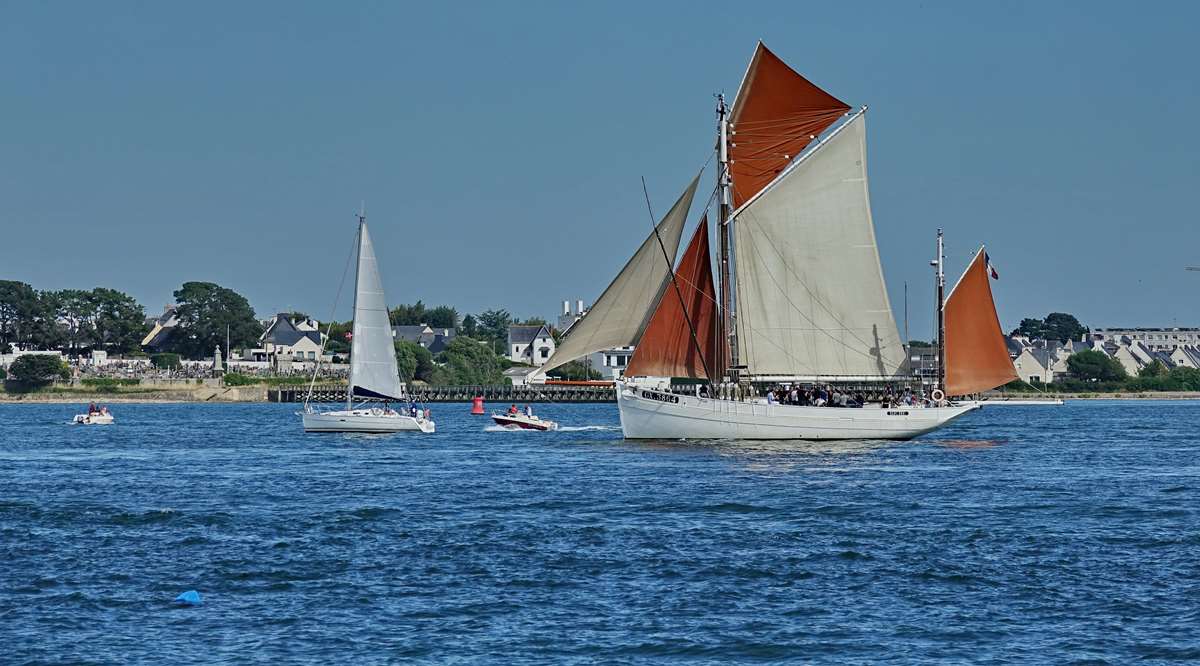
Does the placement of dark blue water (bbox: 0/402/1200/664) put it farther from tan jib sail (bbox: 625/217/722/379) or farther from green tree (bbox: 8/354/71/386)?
green tree (bbox: 8/354/71/386)

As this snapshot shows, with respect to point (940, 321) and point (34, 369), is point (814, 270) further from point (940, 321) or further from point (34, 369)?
point (34, 369)

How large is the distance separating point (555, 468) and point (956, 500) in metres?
15.9

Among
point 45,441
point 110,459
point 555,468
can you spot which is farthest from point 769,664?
point 45,441

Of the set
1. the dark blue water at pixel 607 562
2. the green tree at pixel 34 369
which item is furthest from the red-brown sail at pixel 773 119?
the green tree at pixel 34 369

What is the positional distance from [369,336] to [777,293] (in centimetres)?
2316

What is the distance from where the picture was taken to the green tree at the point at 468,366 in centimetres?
18338

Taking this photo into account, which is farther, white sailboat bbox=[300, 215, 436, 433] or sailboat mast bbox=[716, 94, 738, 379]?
white sailboat bbox=[300, 215, 436, 433]

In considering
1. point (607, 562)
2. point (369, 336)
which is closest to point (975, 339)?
point (369, 336)

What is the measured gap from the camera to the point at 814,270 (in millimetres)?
65875

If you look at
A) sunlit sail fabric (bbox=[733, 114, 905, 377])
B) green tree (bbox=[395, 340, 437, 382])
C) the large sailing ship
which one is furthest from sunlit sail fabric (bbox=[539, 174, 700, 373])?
green tree (bbox=[395, 340, 437, 382])

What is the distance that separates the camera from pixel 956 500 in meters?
41.9

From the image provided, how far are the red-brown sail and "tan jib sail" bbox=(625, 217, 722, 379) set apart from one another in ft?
11.3

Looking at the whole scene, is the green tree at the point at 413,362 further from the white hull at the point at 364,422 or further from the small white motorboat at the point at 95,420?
the white hull at the point at 364,422

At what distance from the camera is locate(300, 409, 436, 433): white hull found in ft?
265
